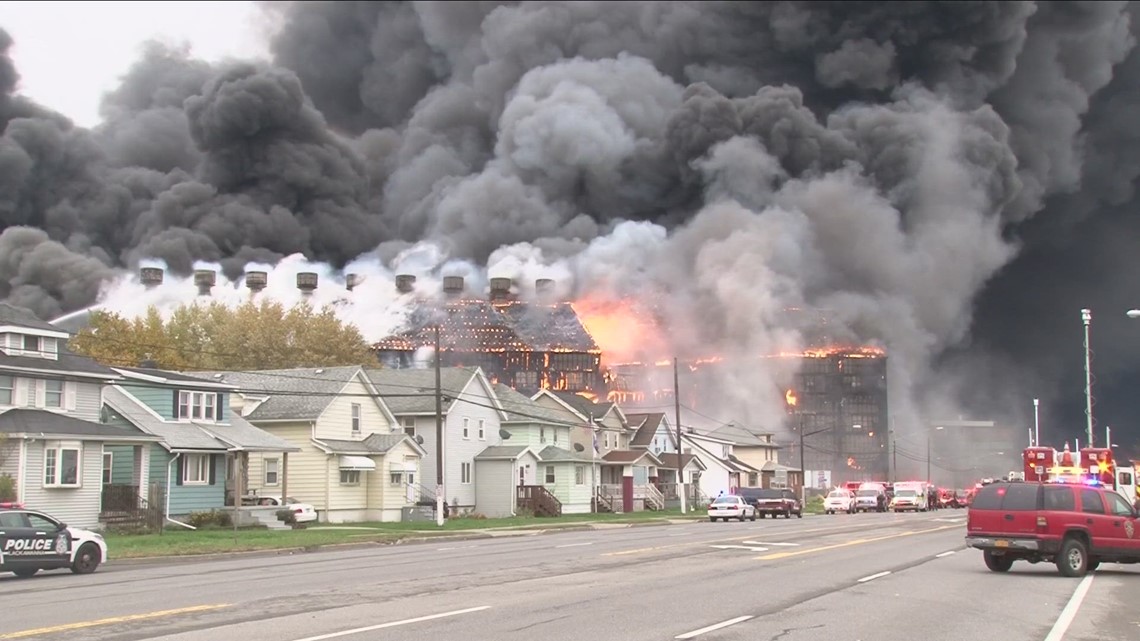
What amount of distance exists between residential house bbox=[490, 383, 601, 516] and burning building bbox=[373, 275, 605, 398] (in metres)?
28.6

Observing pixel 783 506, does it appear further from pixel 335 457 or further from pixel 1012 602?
pixel 1012 602

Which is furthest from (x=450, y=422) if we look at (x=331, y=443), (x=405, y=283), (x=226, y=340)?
(x=405, y=283)

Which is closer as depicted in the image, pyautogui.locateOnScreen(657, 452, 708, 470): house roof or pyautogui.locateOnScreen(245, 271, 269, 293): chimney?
pyautogui.locateOnScreen(657, 452, 708, 470): house roof

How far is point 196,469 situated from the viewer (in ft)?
139

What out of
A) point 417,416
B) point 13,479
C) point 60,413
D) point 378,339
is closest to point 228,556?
point 13,479

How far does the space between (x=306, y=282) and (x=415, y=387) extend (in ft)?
132

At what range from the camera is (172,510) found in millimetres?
40719

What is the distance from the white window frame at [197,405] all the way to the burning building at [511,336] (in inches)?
1879

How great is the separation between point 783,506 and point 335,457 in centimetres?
2257

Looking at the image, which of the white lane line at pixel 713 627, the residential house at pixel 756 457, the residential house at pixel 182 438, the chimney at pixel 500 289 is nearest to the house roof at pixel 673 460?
the residential house at pixel 756 457

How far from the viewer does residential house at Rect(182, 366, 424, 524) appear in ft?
159

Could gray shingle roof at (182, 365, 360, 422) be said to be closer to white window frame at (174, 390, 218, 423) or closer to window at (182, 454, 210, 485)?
white window frame at (174, 390, 218, 423)

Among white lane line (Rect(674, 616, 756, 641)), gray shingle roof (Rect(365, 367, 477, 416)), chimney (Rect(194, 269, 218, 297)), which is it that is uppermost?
chimney (Rect(194, 269, 218, 297))

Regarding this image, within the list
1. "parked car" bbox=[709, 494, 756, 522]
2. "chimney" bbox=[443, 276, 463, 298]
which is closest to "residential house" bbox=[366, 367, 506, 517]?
"parked car" bbox=[709, 494, 756, 522]
